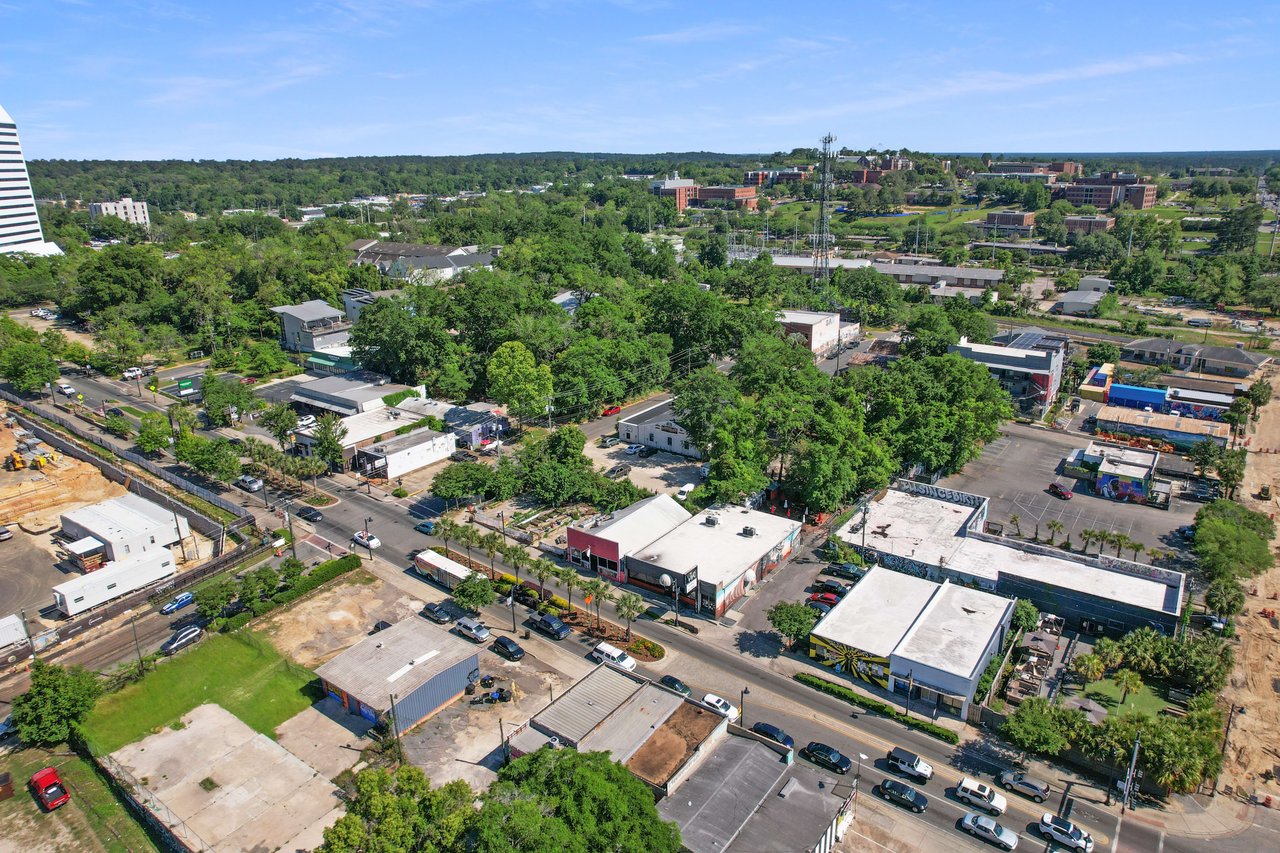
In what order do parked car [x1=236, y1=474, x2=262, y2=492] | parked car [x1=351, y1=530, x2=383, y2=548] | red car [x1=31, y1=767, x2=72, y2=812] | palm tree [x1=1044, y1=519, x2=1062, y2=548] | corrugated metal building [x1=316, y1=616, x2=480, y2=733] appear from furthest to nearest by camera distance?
parked car [x1=236, y1=474, x2=262, y2=492] < parked car [x1=351, y1=530, x2=383, y2=548] < palm tree [x1=1044, y1=519, x2=1062, y2=548] < corrugated metal building [x1=316, y1=616, x2=480, y2=733] < red car [x1=31, y1=767, x2=72, y2=812]

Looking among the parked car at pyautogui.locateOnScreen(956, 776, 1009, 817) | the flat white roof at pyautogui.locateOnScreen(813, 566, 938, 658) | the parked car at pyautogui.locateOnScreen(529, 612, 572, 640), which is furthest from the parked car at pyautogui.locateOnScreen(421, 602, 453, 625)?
the parked car at pyautogui.locateOnScreen(956, 776, 1009, 817)

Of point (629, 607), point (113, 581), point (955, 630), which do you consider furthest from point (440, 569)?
point (955, 630)

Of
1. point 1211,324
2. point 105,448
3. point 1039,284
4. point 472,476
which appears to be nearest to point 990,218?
point 1039,284

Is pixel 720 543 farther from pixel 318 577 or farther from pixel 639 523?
pixel 318 577

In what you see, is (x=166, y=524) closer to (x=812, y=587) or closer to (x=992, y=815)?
(x=812, y=587)

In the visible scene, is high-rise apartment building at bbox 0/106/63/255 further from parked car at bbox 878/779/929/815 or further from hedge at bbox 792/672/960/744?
parked car at bbox 878/779/929/815

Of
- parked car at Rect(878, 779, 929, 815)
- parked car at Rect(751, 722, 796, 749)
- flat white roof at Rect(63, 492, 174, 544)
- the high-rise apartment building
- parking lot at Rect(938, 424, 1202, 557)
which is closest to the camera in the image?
parked car at Rect(878, 779, 929, 815)
